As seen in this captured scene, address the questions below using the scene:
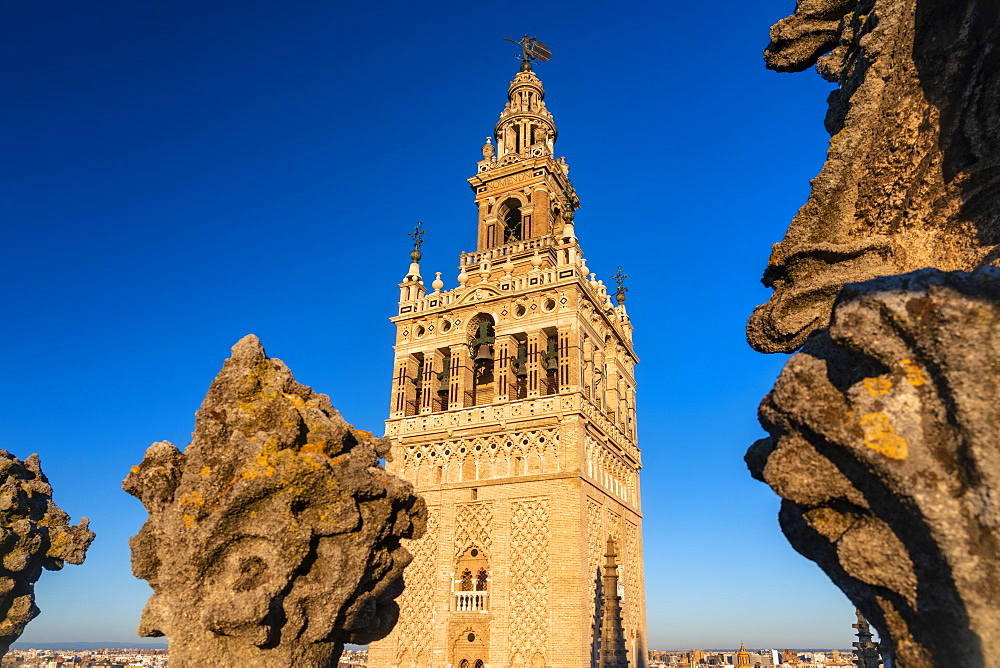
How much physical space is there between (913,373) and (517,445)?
2154cm

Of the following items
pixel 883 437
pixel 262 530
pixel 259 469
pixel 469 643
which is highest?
pixel 259 469

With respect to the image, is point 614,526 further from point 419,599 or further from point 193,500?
point 193,500

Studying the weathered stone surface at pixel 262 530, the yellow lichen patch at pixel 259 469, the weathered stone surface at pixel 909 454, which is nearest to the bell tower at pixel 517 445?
the weathered stone surface at pixel 262 530

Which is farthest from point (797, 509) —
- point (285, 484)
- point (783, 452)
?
point (285, 484)

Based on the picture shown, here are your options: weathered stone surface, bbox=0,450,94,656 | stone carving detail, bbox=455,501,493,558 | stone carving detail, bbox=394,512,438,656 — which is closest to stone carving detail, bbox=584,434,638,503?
stone carving detail, bbox=455,501,493,558

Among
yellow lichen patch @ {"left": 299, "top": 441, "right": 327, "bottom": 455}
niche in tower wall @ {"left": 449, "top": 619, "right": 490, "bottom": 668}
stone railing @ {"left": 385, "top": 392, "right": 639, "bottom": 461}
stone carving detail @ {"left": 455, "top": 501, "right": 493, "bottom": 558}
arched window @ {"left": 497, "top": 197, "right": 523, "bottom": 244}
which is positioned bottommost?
niche in tower wall @ {"left": 449, "top": 619, "right": 490, "bottom": 668}

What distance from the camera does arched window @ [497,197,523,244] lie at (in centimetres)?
3306

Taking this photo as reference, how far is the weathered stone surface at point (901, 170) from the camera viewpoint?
18.6ft

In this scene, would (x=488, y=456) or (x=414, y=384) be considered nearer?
(x=488, y=456)

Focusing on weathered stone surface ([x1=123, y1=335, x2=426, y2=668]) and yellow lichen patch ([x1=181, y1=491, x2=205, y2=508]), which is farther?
yellow lichen patch ([x1=181, y1=491, x2=205, y2=508])

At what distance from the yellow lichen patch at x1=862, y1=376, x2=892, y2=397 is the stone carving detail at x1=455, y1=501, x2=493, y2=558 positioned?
21.4m

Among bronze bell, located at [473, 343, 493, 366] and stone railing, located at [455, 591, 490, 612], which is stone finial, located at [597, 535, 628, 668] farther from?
bronze bell, located at [473, 343, 493, 366]

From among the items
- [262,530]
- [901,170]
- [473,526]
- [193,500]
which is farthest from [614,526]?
[901,170]

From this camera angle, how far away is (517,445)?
25500 mm
